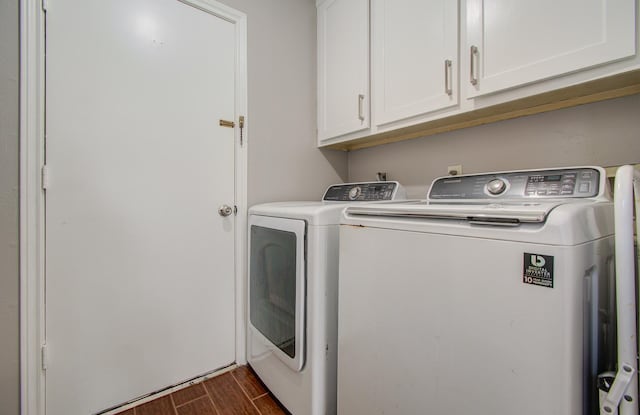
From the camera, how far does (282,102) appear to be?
1.92 metres

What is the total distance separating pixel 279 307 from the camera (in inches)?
53.8

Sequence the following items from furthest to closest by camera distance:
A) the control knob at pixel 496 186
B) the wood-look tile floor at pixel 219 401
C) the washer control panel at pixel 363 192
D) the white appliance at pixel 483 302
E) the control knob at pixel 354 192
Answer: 1. the control knob at pixel 354 192
2. the washer control panel at pixel 363 192
3. the wood-look tile floor at pixel 219 401
4. the control knob at pixel 496 186
5. the white appliance at pixel 483 302

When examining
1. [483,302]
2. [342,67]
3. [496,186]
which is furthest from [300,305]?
[342,67]

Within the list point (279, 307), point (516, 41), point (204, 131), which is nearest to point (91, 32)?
point (204, 131)

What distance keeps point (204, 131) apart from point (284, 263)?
911mm

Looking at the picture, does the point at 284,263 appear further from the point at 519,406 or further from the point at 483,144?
the point at 483,144

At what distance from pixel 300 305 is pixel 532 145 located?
133 cm

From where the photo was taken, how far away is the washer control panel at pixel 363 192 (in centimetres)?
160

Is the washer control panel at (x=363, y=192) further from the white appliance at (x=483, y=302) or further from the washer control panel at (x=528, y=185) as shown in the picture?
the white appliance at (x=483, y=302)

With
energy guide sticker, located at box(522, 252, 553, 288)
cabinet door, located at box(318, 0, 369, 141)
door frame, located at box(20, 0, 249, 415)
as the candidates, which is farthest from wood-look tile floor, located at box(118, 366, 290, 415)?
cabinet door, located at box(318, 0, 369, 141)

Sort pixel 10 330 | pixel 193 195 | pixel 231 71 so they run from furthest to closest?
pixel 231 71, pixel 193 195, pixel 10 330

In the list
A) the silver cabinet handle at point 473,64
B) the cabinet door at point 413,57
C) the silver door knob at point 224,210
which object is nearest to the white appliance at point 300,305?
the silver door knob at point 224,210

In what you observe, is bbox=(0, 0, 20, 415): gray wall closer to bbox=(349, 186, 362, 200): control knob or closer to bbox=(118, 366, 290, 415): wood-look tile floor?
bbox=(118, 366, 290, 415): wood-look tile floor

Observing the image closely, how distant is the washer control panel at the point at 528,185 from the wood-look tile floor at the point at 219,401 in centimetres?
135
